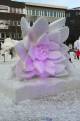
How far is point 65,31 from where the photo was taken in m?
5.16

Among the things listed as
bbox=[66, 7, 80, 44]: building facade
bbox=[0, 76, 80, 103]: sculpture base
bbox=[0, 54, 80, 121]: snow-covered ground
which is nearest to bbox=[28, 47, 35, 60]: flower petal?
bbox=[0, 76, 80, 103]: sculpture base

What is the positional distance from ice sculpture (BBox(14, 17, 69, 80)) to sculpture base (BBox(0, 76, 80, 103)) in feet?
0.32

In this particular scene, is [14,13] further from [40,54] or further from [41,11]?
[40,54]

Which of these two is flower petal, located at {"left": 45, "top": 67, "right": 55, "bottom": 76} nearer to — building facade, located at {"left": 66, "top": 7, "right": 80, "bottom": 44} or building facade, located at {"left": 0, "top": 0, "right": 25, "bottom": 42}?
building facade, located at {"left": 0, "top": 0, "right": 25, "bottom": 42}

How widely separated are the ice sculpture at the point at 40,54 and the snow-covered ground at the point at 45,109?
1.04 ft

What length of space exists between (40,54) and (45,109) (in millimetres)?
896

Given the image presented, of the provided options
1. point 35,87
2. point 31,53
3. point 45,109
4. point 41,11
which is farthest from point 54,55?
point 41,11

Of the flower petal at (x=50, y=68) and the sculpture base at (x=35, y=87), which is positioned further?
the flower petal at (x=50, y=68)

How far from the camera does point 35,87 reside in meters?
4.62

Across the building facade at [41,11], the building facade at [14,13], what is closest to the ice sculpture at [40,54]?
the building facade at [14,13]

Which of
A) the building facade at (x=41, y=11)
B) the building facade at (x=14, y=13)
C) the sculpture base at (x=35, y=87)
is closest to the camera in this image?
the sculpture base at (x=35, y=87)

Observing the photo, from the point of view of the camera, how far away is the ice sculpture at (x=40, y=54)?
485 cm

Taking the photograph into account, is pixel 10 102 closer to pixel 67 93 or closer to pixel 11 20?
pixel 67 93

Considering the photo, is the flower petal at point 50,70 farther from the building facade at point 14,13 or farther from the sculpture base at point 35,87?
the building facade at point 14,13
